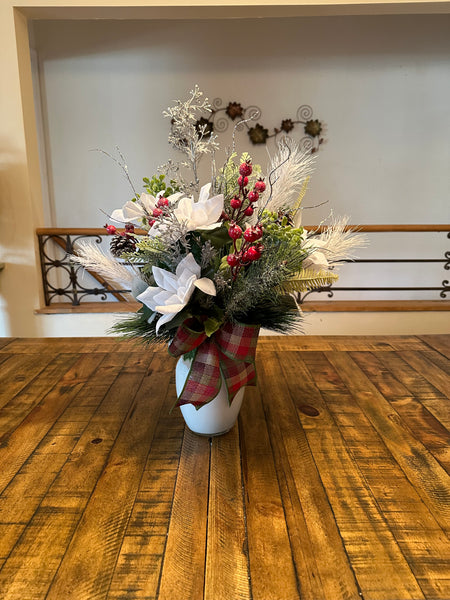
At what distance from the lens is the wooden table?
639 mm

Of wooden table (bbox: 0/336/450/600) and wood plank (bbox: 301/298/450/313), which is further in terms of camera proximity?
wood plank (bbox: 301/298/450/313)

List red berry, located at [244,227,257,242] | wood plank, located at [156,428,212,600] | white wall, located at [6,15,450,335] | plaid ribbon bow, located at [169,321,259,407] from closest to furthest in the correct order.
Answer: wood plank, located at [156,428,212,600] → red berry, located at [244,227,257,242] → plaid ribbon bow, located at [169,321,259,407] → white wall, located at [6,15,450,335]

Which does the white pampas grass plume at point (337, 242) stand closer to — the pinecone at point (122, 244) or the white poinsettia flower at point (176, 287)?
the white poinsettia flower at point (176, 287)

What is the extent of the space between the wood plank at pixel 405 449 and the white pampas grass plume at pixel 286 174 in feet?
1.80

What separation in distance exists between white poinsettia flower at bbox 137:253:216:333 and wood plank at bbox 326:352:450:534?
525 millimetres

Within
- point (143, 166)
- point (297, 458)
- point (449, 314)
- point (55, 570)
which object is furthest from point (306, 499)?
point (143, 166)

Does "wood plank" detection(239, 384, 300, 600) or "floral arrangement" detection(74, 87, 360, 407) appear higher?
"floral arrangement" detection(74, 87, 360, 407)

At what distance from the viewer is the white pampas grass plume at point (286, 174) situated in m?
0.92

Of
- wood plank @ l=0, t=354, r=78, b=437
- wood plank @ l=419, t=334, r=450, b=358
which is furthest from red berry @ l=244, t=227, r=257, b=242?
wood plank @ l=419, t=334, r=450, b=358

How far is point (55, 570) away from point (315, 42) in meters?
4.67

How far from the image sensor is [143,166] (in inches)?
175

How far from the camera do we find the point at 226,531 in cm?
72

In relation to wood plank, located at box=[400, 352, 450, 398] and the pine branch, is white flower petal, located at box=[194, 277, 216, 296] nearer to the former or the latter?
the pine branch

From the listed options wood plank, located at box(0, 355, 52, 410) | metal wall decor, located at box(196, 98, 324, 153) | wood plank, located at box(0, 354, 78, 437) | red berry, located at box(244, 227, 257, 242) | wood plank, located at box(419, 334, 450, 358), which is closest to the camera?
red berry, located at box(244, 227, 257, 242)
